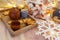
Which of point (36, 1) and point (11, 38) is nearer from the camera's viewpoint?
point (11, 38)

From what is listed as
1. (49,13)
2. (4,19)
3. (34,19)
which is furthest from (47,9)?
(4,19)

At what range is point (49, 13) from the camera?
2.79 ft

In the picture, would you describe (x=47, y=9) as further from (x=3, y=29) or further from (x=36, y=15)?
(x=3, y=29)

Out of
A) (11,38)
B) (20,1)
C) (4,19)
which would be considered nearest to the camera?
(11,38)

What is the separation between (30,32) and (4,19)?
0.59ft

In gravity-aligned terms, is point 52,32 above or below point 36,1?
below

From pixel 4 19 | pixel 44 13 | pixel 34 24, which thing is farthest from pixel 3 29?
pixel 44 13

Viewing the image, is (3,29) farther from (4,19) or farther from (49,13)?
(49,13)

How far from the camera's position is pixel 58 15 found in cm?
77

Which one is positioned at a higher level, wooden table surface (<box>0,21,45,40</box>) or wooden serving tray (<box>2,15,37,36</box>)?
wooden serving tray (<box>2,15,37,36</box>)

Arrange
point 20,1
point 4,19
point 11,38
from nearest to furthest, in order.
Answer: point 11,38
point 4,19
point 20,1

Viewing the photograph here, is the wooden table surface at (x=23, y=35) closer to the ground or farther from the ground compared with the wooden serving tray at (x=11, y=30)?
closer to the ground

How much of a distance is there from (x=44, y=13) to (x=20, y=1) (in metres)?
0.19

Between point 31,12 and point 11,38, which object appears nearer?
point 11,38
